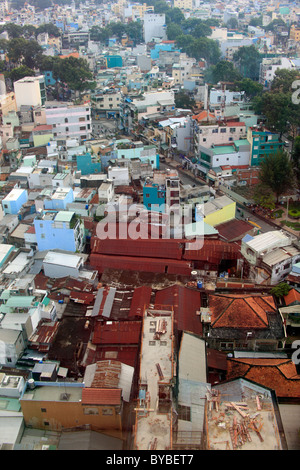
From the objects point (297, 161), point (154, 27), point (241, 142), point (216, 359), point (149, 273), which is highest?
point (154, 27)

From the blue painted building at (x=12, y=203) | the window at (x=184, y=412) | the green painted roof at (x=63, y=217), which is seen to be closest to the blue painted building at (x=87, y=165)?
the blue painted building at (x=12, y=203)

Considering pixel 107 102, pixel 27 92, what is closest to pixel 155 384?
pixel 27 92

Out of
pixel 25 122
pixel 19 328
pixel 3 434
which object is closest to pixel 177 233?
pixel 19 328

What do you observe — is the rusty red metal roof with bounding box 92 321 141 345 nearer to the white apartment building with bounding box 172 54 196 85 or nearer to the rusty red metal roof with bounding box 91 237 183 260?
the rusty red metal roof with bounding box 91 237 183 260

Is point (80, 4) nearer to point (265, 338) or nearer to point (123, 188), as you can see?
point (123, 188)

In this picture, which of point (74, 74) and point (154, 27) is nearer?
point (74, 74)

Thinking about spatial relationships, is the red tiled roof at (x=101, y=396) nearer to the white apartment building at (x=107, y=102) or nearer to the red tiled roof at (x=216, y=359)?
the red tiled roof at (x=216, y=359)

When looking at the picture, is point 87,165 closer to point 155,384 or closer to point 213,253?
point 213,253
